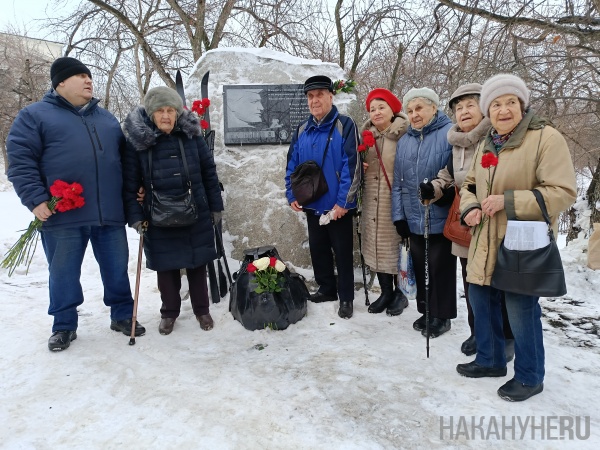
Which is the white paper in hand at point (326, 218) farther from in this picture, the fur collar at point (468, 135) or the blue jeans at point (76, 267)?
the blue jeans at point (76, 267)

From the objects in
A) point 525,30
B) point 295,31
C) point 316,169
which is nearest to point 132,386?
point 316,169

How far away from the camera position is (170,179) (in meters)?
3.09

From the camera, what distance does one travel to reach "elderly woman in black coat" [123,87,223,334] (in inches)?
120

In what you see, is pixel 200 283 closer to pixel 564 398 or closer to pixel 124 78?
pixel 564 398

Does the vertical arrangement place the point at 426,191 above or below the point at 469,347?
above

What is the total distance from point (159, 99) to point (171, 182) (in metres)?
0.60

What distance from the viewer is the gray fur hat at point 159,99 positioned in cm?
300

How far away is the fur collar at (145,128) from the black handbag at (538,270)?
2.35 m

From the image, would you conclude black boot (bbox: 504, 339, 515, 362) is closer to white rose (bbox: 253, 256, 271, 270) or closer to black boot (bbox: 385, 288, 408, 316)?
black boot (bbox: 385, 288, 408, 316)

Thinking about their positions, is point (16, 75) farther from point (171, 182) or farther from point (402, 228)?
point (402, 228)

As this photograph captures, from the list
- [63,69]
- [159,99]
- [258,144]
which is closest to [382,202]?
[258,144]

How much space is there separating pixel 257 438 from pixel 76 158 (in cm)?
220

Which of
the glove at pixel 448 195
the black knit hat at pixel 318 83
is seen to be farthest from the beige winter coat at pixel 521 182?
the black knit hat at pixel 318 83

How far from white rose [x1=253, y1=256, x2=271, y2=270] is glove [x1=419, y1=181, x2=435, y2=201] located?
1296 mm
